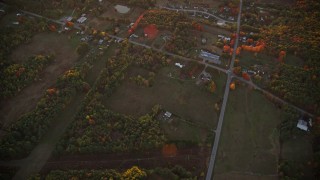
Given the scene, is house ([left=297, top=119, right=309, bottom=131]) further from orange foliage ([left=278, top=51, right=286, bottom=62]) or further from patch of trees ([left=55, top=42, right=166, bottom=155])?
patch of trees ([left=55, top=42, right=166, bottom=155])

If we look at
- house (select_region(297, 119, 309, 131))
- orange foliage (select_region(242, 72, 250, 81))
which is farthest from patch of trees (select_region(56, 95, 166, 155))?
house (select_region(297, 119, 309, 131))

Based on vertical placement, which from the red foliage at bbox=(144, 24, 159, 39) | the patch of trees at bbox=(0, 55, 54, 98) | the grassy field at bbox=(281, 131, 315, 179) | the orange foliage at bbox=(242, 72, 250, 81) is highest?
the red foliage at bbox=(144, 24, 159, 39)

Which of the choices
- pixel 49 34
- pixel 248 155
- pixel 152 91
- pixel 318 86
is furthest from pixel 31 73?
pixel 318 86

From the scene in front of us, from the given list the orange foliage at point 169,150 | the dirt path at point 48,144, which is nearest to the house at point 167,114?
the orange foliage at point 169,150

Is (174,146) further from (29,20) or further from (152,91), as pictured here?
(29,20)

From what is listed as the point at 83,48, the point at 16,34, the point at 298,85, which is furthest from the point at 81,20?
the point at 298,85

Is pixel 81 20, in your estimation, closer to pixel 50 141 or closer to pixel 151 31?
pixel 151 31

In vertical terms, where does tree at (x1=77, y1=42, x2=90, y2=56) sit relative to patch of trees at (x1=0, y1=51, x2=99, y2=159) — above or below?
above
